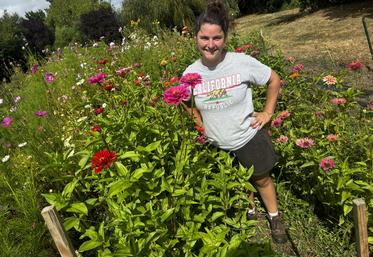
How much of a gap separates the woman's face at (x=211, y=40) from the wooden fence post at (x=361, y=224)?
45.4 inches

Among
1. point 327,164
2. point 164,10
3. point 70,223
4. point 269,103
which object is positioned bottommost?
point 327,164

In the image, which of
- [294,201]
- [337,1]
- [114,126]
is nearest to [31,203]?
[114,126]

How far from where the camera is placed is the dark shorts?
84.1 inches

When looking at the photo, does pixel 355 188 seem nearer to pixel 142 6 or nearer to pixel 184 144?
pixel 184 144

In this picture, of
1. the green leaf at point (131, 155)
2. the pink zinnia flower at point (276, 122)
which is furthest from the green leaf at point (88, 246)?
the pink zinnia flower at point (276, 122)

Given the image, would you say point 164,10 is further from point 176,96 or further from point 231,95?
point 176,96

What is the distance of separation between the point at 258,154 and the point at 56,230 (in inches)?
50.0

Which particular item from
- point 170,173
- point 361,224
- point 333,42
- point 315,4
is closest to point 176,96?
point 170,173

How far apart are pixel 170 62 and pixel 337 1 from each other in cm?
1350

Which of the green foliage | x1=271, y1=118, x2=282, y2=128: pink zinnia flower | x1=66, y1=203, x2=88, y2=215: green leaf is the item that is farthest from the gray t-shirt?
the green foliage

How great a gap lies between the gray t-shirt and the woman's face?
89 millimetres

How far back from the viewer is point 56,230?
4.53ft

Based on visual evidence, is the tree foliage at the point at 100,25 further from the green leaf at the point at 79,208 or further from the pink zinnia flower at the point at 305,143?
the green leaf at the point at 79,208

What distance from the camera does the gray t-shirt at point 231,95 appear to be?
2.05m
